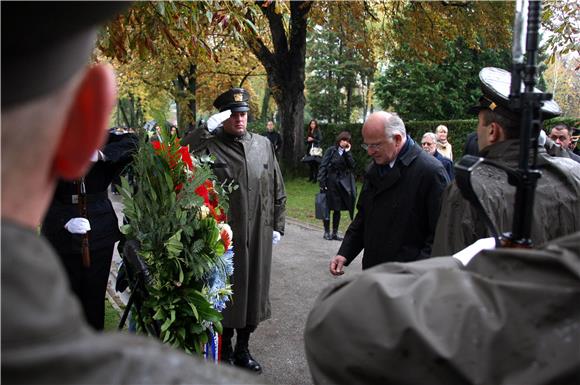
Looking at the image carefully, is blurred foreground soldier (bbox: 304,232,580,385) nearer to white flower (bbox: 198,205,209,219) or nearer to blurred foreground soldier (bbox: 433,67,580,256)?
blurred foreground soldier (bbox: 433,67,580,256)

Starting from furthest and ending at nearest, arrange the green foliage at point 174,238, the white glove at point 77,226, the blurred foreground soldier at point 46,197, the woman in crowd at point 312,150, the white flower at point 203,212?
the woman in crowd at point 312,150
the white glove at point 77,226
the white flower at point 203,212
the green foliage at point 174,238
the blurred foreground soldier at point 46,197

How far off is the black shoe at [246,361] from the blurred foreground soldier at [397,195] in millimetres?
1440

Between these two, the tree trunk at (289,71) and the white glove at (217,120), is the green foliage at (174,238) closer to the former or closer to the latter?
the white glove at (217,120)

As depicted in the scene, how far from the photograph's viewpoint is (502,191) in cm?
267

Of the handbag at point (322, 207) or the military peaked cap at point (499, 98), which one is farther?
the handbag at point (322, 207)

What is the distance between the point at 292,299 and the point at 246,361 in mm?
2024

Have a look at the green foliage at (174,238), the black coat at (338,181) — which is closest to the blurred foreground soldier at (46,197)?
the green foliage at (174,238)

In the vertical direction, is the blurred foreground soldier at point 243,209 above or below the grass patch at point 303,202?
above

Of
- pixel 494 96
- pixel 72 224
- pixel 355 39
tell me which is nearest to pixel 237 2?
pixel 72 224

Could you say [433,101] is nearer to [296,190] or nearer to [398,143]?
[296,190]

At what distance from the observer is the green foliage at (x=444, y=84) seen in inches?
1003

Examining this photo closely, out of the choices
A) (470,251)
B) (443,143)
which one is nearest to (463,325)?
(470,251)

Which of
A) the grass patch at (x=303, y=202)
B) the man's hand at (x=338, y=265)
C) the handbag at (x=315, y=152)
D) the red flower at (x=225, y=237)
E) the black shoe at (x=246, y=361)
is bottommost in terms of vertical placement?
the grass patch at (x=303, y=202)

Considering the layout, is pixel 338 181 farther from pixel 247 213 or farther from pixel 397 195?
pixel 397 195
